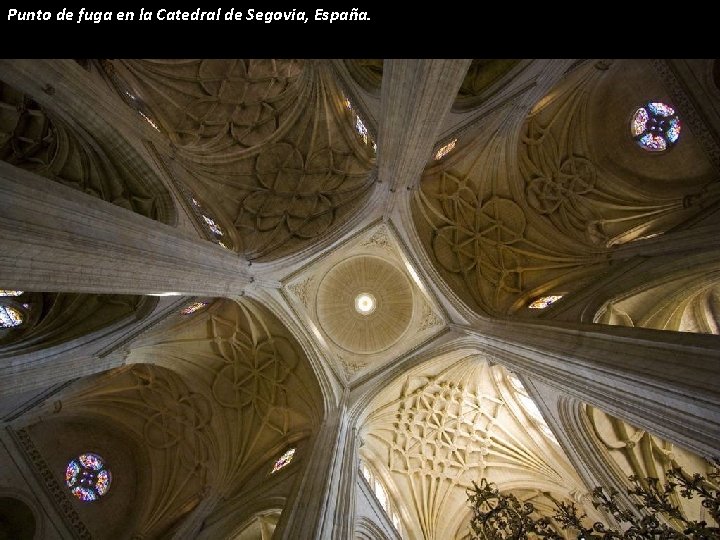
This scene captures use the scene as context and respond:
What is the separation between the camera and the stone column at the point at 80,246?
171 inches

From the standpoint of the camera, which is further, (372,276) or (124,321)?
(372,276)

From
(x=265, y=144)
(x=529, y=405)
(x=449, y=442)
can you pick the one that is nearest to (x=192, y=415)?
(x=449, y=442)

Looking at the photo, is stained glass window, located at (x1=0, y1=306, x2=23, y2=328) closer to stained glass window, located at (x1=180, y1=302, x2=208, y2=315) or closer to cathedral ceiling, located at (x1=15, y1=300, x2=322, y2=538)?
cathedral ceiling, located at (x1=15, y1=300, x2=322, y2=538)

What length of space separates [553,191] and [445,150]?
4065 millimetres

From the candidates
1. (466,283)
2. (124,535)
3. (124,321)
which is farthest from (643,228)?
(124,535)

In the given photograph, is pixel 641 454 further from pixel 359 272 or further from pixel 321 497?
pixel 359 272

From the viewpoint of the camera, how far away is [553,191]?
1373 centimetres

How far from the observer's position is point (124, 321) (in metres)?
10.9

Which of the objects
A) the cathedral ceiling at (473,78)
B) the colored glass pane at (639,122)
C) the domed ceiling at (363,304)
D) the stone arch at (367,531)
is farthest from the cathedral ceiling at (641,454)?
the cathedral ceiling at (473,78)

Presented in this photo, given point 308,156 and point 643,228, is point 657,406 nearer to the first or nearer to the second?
point 643,228

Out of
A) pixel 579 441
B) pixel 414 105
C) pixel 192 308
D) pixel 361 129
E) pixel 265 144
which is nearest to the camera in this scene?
pixel 414 105

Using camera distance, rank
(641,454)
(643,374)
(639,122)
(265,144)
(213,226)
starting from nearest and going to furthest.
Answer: (643,374), (641,454), (639,122), (213,226), (265,144)

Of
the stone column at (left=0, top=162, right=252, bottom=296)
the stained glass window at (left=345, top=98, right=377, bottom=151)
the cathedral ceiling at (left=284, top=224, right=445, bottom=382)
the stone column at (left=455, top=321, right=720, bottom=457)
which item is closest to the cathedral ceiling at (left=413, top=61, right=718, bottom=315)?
the cathedral ceiling at (left=284, top=224, right=445, bottom=382)
